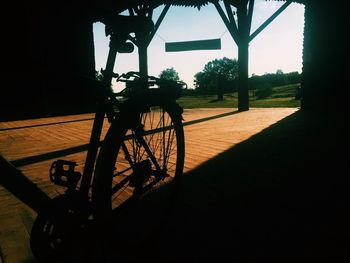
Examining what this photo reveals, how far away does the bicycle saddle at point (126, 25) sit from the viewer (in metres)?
A: 1.42

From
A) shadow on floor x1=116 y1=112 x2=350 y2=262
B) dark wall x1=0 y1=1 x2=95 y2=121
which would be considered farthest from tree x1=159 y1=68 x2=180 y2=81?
shadow on floor x1=116 y1=112 x2=350 y2=262

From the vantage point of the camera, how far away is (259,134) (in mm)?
5266

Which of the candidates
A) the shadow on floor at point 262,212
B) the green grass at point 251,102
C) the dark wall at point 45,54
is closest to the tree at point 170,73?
the green grass at point 251,102

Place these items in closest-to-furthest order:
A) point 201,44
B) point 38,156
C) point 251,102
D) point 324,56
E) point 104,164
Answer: point 104,164, point 38,156, point 324,56, point 201,44, point 251,102

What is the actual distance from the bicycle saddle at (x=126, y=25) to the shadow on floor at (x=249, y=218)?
1071mm

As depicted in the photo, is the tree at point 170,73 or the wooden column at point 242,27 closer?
the wooden column at point 242,27

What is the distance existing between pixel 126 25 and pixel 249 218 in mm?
1537

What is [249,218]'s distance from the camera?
191cm

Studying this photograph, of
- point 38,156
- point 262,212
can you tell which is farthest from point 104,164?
point 38,156

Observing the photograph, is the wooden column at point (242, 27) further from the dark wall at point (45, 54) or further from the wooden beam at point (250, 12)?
the dark wall at point (45, 54)

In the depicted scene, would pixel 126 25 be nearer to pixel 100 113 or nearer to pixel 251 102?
pixel 100 113

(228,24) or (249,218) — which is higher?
(228,24)

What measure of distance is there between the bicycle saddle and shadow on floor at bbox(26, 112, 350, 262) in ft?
3.51

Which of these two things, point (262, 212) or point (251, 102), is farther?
point (251, 102)
